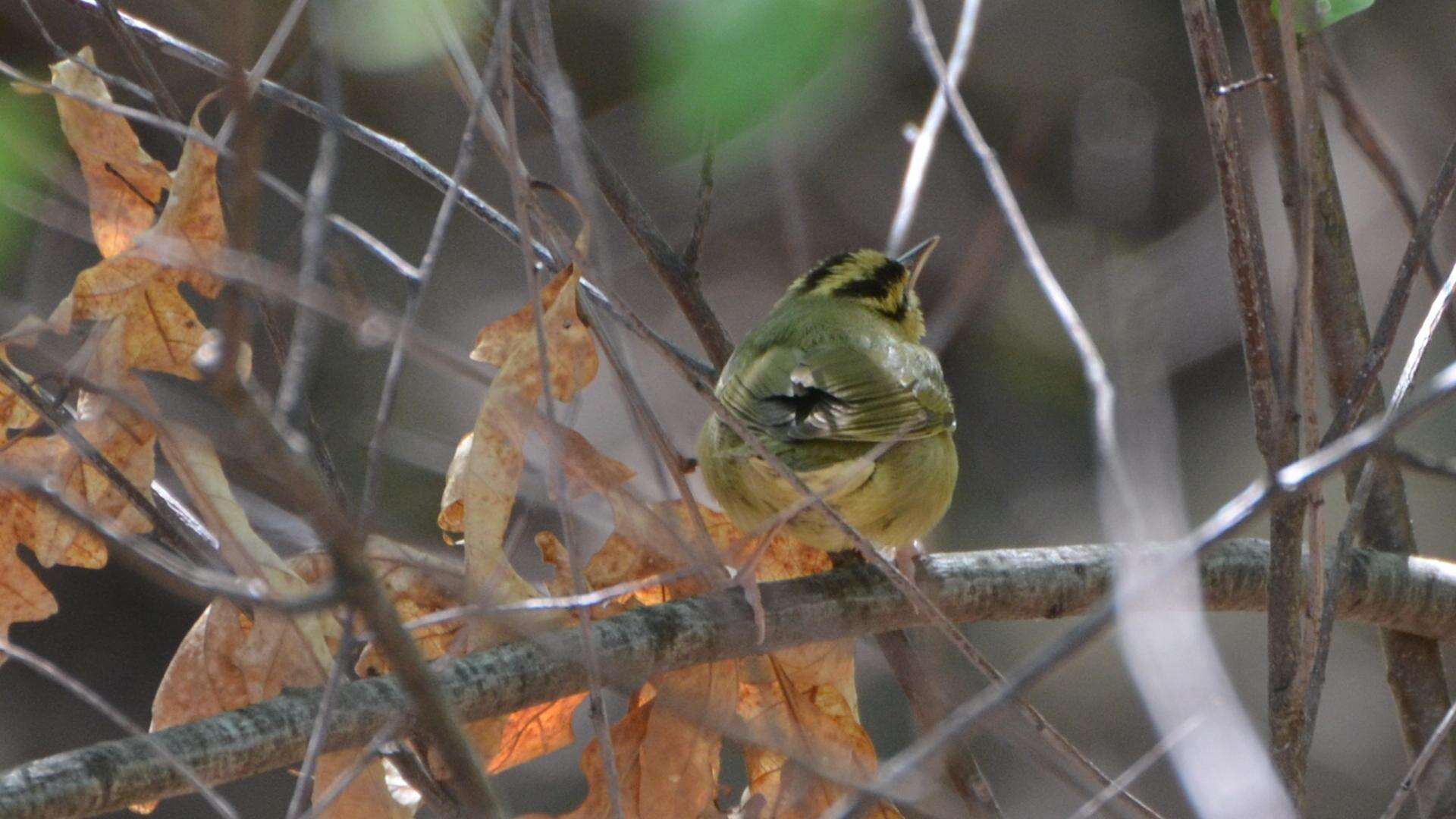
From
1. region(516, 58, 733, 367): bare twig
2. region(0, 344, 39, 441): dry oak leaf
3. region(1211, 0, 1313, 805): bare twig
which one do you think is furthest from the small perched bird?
region(0, 344, 39, 441): dry oak leaf

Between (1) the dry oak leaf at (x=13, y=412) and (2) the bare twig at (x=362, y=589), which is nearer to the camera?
→ (2) the bare twig at (x=362, y=589)

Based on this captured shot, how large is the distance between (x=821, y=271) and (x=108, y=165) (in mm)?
2480

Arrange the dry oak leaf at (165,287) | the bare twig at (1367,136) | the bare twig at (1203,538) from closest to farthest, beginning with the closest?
1. the bare twig at (1203,538)
2. the dry oak leaf at (165,287)
3. the bare twig at (1367,136)

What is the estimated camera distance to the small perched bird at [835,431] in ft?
11.4

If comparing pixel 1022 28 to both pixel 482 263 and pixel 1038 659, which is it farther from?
pixel 1038 659

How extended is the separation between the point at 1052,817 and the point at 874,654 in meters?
3.01

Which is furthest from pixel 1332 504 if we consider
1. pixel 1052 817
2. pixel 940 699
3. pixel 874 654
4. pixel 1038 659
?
pixel 1038 659

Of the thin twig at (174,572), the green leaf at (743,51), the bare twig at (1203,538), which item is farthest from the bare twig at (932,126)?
the thin twig at (174,572)

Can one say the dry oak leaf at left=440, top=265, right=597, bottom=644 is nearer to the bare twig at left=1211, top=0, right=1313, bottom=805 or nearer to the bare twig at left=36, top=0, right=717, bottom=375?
the bare twig at left=36, top=0, right=717, bottom=375

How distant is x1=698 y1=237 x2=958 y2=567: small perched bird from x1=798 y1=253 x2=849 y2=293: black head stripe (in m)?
0.24

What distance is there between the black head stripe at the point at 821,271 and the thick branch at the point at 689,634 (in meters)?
1.65

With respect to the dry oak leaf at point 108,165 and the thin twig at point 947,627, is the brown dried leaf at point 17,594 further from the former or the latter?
the thin twig at point 947,627

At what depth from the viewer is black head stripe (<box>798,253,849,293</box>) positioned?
4742 mm

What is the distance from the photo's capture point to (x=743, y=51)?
291 centimetres
